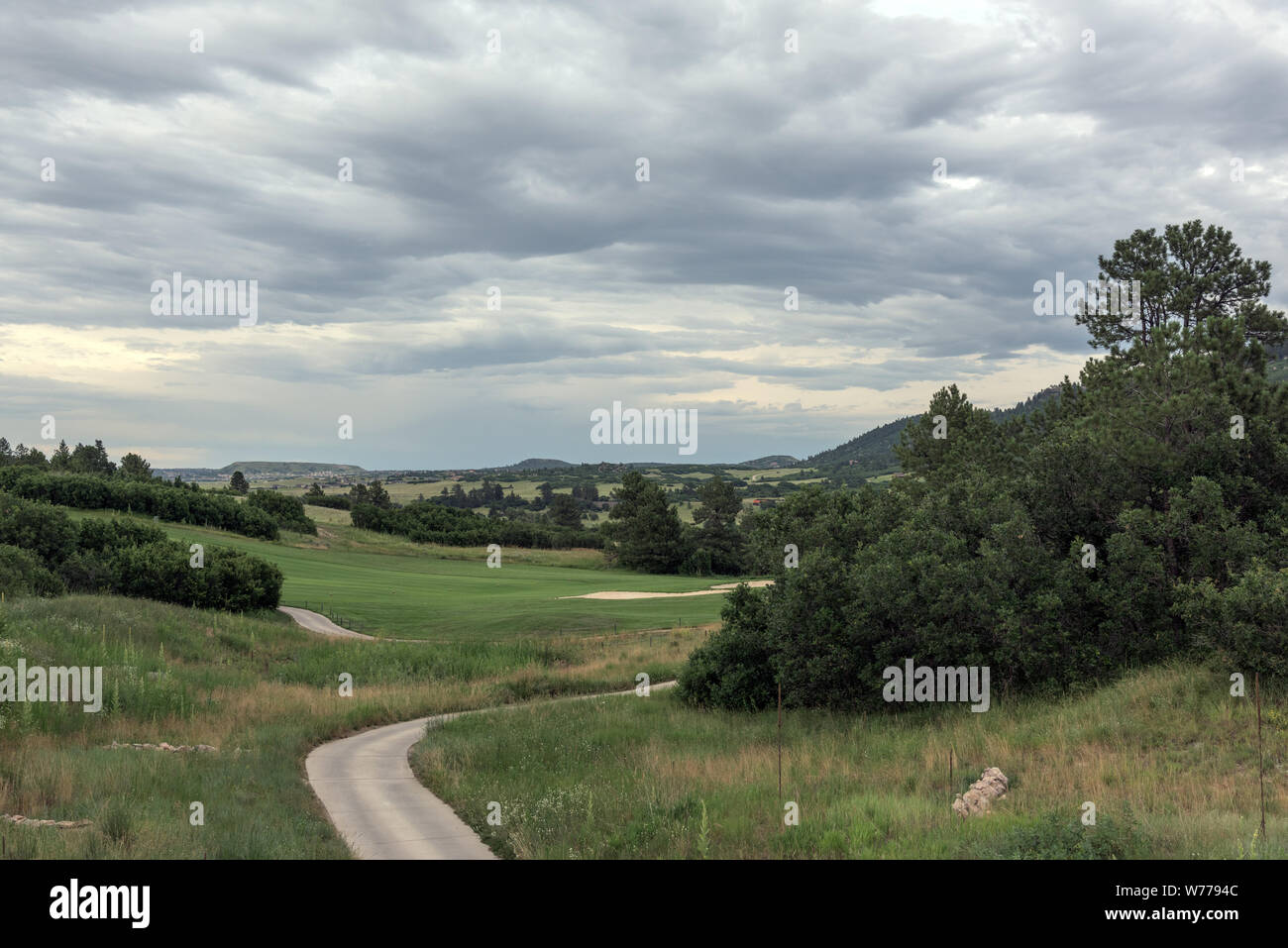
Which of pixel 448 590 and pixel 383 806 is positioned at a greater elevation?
pixel 383 806

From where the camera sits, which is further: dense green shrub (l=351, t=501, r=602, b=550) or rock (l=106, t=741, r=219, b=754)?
dense green shrub (l=351, t=501, r=602, b=550)

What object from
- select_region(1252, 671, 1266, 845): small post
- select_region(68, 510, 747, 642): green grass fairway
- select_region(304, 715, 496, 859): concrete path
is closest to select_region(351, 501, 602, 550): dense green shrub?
select_region(68, 510, 747, 642): green grass fairway

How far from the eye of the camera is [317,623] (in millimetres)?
54281

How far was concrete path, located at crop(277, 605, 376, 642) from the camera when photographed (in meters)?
49.9

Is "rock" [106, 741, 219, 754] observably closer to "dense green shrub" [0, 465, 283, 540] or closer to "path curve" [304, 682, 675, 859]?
"path curve" [304, 682, 675, 859]

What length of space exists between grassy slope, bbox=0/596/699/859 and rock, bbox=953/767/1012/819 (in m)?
8.75

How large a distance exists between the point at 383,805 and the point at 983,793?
10332 millimetres

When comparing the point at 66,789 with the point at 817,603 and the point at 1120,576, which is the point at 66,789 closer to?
the point at 817,603

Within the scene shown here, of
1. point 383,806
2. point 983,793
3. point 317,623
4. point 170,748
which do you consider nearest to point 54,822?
point 383,806

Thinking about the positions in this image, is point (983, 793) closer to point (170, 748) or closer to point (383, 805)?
point (383, 805)

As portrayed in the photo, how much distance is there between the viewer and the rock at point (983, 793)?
38.2 ft
